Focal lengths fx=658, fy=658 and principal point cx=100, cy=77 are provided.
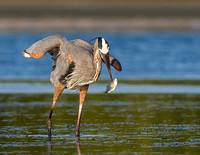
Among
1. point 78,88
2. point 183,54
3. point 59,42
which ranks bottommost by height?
point 78,88

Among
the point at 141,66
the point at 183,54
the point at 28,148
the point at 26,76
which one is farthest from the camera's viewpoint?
the point at 183,54

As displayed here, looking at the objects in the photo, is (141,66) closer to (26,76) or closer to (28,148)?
(26,76)

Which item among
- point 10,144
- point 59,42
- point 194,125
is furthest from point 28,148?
Answer: point 194,125

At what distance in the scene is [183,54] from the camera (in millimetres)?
25656

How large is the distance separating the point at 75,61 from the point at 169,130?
187 centimetres

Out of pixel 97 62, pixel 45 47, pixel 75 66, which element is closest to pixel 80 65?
pixel 75 66

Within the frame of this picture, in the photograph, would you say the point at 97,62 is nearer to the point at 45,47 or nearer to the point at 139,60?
the point at 45,47

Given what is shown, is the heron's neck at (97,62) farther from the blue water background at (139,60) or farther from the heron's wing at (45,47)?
the blue water background at (139,60)

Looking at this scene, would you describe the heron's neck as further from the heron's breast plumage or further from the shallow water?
the shallow water

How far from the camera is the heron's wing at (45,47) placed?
10.6 m

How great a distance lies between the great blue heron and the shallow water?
20.5 inches

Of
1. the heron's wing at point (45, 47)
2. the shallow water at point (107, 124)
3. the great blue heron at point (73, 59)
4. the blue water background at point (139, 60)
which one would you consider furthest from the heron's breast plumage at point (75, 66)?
the blue water background at point (139, 60)

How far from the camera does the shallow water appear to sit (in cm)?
913

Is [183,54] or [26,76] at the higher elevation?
[183,54]
